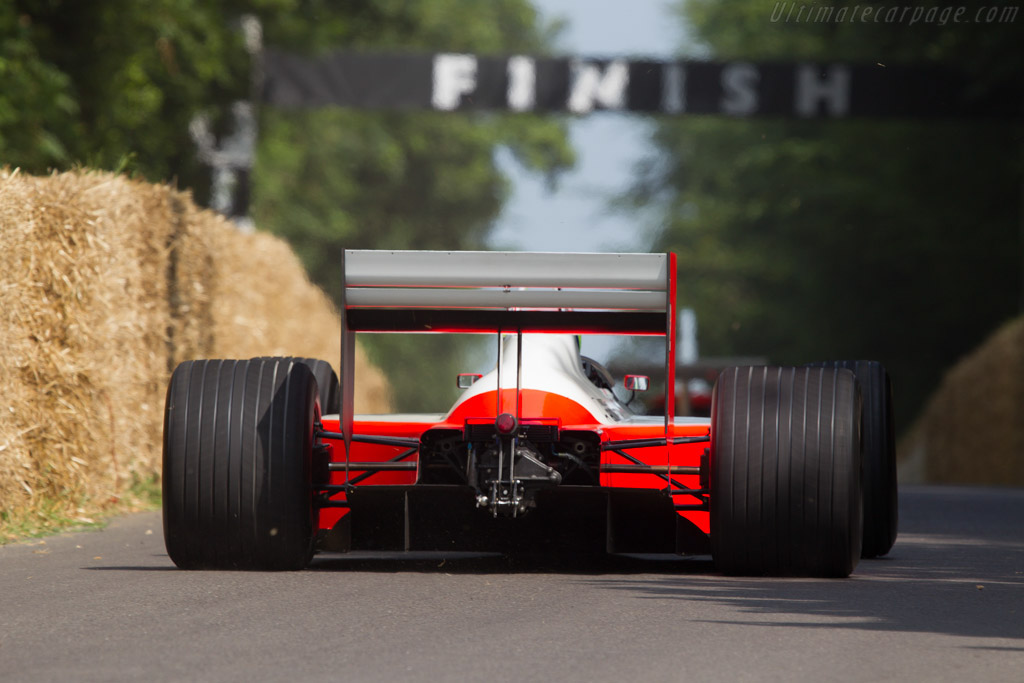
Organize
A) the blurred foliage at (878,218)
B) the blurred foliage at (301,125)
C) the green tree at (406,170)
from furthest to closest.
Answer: the green tree at (406,170) < the blurred foliage at (878,218) < the blurred foliage at (301,125)

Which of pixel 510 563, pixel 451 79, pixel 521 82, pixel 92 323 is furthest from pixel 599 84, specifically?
pixel 510 563

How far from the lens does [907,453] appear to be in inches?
1496

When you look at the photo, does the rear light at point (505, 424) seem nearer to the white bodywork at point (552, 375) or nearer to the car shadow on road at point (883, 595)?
the white bodywork at point (552, 375)

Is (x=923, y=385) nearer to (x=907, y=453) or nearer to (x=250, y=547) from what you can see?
(x=907, y=453)

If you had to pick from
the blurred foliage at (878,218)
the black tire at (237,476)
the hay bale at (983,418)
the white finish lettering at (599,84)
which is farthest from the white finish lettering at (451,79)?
the black tire at (237,476)

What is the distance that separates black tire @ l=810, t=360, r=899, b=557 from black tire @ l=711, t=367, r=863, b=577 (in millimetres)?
1554

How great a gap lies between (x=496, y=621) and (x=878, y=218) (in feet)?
110

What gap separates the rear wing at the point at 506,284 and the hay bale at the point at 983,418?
56.4 feet

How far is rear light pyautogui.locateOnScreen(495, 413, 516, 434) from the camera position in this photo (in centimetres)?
842

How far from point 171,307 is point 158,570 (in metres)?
6.23

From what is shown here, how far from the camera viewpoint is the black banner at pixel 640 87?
944 inches

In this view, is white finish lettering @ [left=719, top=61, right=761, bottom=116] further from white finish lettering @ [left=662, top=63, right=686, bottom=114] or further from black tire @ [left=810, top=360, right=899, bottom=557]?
black tire @ [left=810, top=360, right=899, bottom=557]

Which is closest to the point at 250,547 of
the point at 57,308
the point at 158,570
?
the point at 158,570

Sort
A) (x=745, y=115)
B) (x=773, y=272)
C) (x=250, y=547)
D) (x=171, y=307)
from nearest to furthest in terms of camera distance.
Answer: (x=250, y=547), (x=171, y=307), (x=745, y=115), (x=773, y=272)
